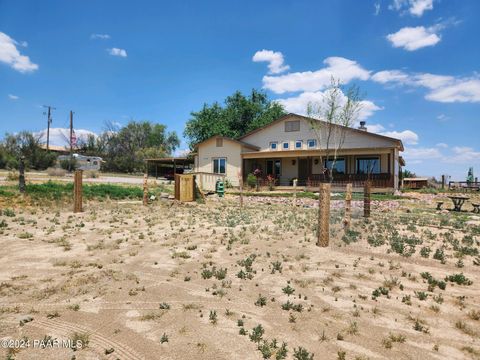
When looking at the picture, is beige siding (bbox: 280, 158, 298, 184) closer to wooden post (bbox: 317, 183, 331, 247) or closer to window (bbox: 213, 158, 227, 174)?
window (bbox: 213, 158, 227, 174)

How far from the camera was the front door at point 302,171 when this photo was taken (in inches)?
1172

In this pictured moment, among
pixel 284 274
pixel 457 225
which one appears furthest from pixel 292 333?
pixel 457 225

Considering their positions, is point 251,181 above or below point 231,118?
below

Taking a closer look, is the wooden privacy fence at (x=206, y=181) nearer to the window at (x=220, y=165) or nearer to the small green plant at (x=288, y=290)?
the window at (x=220, y=165)

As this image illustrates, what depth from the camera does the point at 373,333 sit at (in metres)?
3.99

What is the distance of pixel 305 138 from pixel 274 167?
4031 mm

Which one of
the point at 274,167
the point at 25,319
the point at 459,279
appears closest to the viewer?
the point at 25,319

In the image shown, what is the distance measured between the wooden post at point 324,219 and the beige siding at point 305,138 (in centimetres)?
2025

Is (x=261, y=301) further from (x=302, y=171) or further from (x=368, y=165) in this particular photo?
(x=302, y=171)

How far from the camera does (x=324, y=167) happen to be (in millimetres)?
28562

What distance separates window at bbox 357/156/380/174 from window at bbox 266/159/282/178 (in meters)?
7.08

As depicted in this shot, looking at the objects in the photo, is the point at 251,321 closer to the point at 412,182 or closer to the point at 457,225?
the point at 457,225

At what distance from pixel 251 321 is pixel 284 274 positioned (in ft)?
6.27

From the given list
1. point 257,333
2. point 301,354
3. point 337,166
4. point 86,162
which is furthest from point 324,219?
point 86,162
